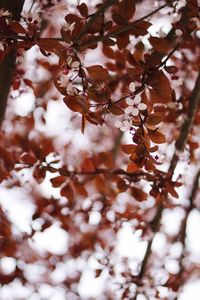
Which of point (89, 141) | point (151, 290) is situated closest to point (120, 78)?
point (151, 290)

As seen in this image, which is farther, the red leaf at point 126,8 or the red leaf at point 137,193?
the red leaf at point 137,193

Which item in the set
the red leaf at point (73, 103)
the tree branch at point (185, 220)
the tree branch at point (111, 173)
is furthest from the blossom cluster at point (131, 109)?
the tree branch at point (185, 220)

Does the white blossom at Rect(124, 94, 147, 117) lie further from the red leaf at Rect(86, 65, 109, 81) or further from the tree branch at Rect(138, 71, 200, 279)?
the tree branch at Rect(138, 71, 200, 279)

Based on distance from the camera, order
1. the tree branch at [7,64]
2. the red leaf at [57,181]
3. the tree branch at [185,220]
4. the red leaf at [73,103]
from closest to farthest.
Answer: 1. the red leaf at [73,103]
2. the tree branch at [7,64]
3. the red leaf at [57,181]
4. the tree branch at [185,220]

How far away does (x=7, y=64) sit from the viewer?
5.05ft

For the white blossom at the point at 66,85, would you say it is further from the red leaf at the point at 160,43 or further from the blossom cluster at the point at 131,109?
the red leaf at the point at 160,43

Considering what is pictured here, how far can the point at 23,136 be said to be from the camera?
2096 millimetres

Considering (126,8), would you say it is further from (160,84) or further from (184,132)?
(184,132)

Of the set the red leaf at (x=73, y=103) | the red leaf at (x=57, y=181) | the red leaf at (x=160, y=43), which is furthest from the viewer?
the red leaf at (x=57, y=181)

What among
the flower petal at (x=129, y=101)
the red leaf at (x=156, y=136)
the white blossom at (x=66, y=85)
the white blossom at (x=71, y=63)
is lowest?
the red leaf at (x=156, y=136)

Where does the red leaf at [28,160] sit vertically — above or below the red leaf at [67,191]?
above

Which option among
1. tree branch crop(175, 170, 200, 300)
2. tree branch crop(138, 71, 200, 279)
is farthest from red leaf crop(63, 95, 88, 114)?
tree branch crop(175, 170, 200, 300)

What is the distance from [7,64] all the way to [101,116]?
0.64 metres

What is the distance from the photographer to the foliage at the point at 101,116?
3.39 feet
